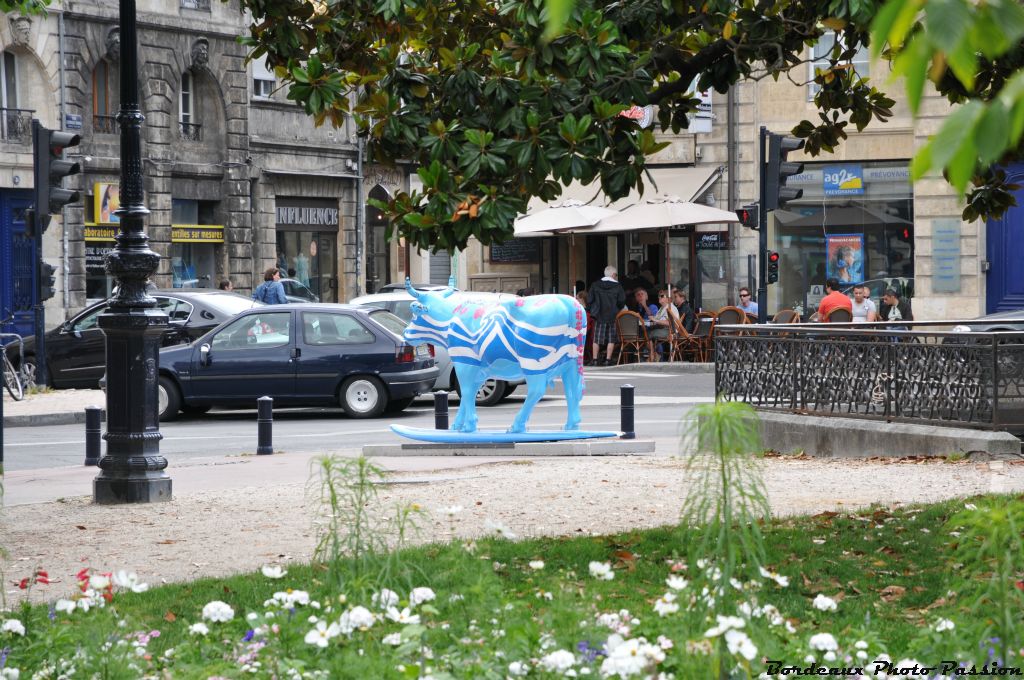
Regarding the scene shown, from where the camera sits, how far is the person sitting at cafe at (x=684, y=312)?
28289 millimetres

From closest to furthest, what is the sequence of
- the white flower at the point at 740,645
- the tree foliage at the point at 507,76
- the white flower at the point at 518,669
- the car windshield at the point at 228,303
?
the white flower at the point at 740,645 < the white flower at the point at 518,669 < the tree foliage at the point at 507,76 < the car windshield at the point at 228,303

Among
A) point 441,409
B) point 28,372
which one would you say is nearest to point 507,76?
point 441,409

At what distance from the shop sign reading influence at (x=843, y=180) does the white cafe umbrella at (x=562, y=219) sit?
5.40 metres

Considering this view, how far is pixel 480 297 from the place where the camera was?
1458 cm

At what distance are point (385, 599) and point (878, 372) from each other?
904 cm

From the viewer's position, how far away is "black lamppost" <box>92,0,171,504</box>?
10922 mm

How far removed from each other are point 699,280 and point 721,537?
2845 cm

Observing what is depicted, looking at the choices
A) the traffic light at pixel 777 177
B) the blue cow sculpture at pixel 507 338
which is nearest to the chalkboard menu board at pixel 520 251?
the traffic light at pixel 777 177

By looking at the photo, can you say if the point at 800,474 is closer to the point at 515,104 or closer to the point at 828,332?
the point at 828,332

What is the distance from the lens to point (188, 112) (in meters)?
37.6

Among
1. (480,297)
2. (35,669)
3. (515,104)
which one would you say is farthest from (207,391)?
(35,669)

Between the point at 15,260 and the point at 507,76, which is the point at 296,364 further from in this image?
the point at 15,260

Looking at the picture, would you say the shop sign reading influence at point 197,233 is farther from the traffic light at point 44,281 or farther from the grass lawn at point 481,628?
the grass lawn at point 481,628

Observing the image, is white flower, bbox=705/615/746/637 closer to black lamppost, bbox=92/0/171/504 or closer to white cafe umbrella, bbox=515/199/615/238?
black lamppost, bbox=92/0/171/504
